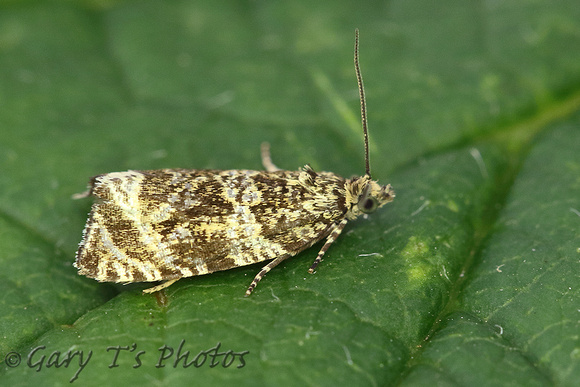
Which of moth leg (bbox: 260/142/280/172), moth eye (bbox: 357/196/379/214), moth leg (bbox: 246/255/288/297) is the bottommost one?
moth leg (bbox: 246/255/288/297)

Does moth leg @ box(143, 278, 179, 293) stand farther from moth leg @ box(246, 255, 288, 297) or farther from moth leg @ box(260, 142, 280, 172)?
moth leg @ box(260, 142, 280, 172)

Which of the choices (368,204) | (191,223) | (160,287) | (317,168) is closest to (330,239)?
(368,204)

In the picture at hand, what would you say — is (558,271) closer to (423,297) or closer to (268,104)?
(423,297)

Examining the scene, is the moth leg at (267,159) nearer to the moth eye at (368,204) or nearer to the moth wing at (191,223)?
the moth wing at (191,223)

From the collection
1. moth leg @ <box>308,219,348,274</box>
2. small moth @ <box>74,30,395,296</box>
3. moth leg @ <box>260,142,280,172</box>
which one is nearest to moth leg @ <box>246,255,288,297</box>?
small moth @ <box>74,30,395,296</box>

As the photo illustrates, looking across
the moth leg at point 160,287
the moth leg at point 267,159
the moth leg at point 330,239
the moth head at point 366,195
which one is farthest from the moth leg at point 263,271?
the moth leg at point 267,159

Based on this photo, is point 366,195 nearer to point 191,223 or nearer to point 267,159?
point 267,159

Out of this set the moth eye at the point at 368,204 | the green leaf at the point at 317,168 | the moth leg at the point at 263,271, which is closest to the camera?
the green leaf at the point at 317,168
